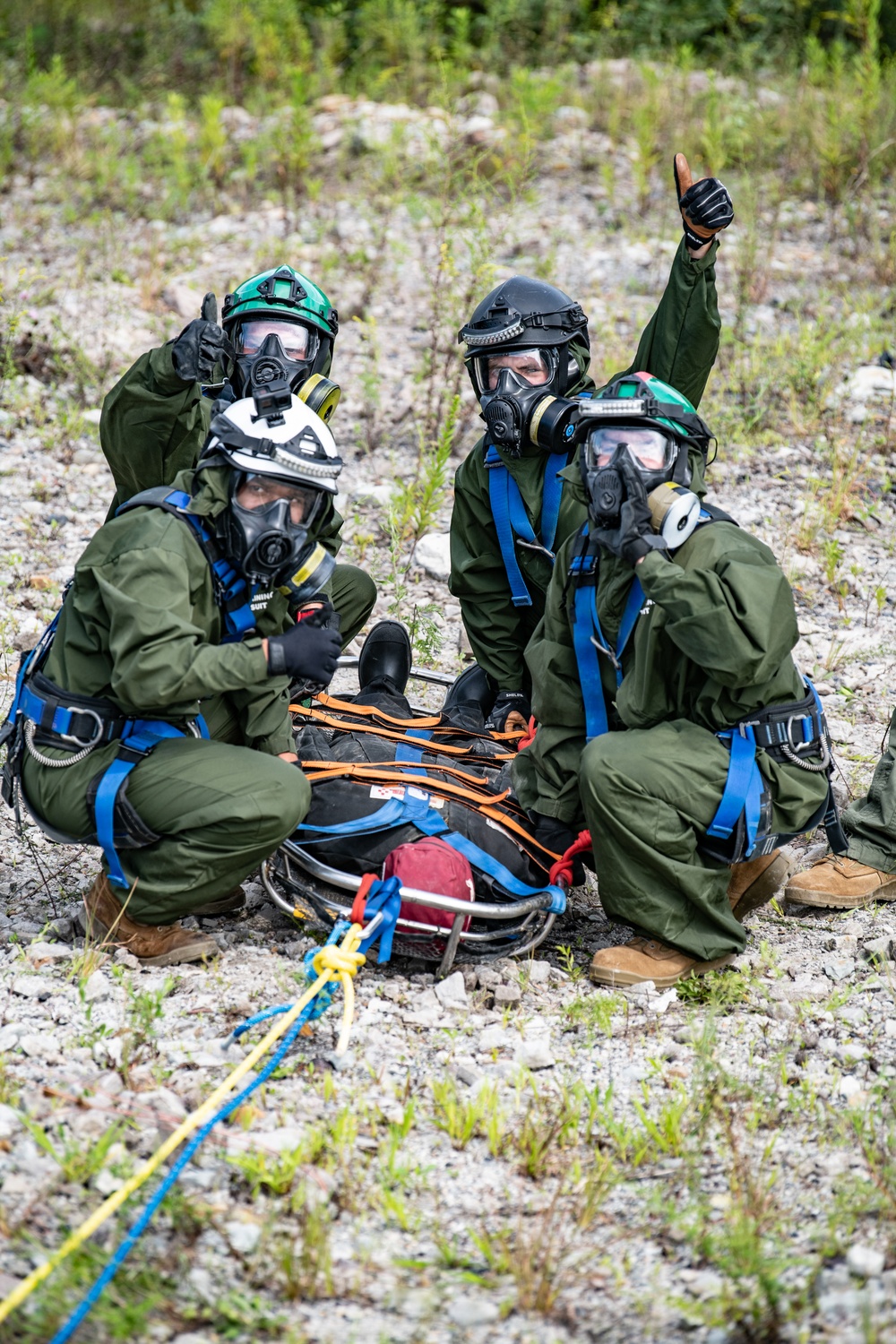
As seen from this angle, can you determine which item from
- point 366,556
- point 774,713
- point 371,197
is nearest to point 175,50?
point 371,197

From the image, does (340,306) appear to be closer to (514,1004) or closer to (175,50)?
(175,50)

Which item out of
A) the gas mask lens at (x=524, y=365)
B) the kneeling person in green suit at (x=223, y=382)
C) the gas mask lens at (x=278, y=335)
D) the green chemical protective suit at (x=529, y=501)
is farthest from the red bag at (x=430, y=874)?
the gas mask lens at (x=278, y=335)

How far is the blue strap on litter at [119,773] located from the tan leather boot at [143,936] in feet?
0.44

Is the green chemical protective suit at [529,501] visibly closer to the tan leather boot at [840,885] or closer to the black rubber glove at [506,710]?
the black rubber glove at [506,710]

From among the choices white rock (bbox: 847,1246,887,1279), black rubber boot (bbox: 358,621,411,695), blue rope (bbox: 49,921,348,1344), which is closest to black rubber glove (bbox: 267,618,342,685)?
blue rope (bbox: 49,921,348,1344)

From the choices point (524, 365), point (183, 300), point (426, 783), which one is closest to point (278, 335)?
point (524, 365)

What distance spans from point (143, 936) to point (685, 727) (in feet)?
6.46

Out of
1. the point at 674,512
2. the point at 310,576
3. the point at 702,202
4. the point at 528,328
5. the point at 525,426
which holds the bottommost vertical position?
the point at 310,576

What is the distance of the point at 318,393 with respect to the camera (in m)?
5.37

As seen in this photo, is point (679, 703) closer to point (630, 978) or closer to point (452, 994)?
point (630, 978)

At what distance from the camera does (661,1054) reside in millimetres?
3932

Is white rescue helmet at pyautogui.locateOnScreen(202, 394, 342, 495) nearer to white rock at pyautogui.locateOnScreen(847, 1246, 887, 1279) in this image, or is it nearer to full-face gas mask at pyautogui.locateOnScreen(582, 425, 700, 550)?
full-face gas mask at pyautogui.locateOnScreen(582, 425, 700, 550)

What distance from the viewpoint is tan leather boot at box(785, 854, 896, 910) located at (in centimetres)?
490

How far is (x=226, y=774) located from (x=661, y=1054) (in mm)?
1624
